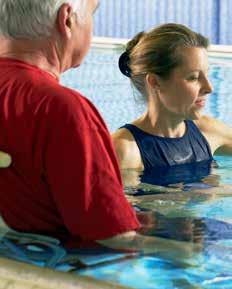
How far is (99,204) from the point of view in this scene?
214 cm

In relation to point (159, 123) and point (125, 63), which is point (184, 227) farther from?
point (125, 63)

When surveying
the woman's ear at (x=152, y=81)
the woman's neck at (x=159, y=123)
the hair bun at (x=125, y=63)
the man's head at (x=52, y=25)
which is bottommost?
the woman's neck at (x=159, y=123)

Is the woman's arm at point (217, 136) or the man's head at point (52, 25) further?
the woman's arm at point (217, 136)

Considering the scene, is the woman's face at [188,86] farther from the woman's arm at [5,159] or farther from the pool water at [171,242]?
the woman's arm at [5,159]

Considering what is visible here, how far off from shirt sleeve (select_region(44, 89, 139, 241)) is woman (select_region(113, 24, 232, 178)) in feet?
5.71

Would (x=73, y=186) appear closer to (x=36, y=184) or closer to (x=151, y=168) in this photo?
(x=36, y=184)

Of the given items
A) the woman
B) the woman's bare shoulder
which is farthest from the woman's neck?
the woman's bare shoulder

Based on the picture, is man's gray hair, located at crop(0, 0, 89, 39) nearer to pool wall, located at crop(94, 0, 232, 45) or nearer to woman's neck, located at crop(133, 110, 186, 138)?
woman's neck, located at crop(133, 110, 186, 138)

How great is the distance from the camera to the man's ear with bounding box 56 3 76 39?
86.6 inches

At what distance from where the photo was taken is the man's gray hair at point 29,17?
7.14 feet

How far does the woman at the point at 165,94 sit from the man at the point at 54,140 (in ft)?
5.39

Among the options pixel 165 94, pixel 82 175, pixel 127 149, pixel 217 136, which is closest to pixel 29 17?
pixel 82 175

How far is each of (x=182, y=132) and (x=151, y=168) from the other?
300 millimetres

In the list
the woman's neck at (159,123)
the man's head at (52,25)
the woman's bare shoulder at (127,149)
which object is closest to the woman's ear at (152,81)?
the woman's neck at (159,123)
